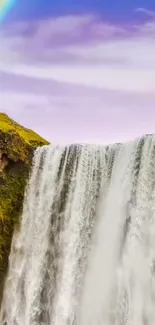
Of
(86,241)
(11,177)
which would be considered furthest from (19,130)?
(86,241)

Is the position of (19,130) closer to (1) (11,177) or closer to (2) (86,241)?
(1) (11,177)

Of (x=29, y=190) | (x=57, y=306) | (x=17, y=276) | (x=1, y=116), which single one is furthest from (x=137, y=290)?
(x=1, y=116)

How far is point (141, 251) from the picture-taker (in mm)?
24734

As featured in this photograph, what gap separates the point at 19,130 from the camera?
36.3 metres

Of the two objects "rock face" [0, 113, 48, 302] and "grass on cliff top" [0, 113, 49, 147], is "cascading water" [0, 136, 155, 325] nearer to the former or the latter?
"rock face" [0, 113, 48, 302]

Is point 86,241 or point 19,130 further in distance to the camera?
point 19,130

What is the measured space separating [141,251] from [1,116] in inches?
641

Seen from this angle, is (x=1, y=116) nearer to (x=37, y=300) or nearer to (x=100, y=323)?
(x=37, y=300)

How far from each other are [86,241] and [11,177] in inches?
244

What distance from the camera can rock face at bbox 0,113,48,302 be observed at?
30484mm

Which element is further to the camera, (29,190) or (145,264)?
(29,190)

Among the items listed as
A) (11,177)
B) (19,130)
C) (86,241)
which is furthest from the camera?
(19,130)

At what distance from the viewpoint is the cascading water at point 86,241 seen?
24.8 metres

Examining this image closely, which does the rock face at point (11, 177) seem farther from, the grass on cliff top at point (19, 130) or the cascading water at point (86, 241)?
the cascading water at point (86, 241)
